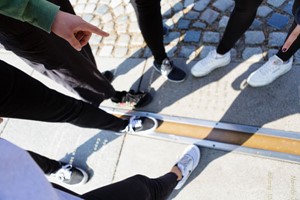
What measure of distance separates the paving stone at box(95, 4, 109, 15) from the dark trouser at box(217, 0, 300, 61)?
1430mm

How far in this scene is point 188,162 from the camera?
202cm

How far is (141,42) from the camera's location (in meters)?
2.79

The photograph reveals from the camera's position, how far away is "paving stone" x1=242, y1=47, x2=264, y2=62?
238 cm

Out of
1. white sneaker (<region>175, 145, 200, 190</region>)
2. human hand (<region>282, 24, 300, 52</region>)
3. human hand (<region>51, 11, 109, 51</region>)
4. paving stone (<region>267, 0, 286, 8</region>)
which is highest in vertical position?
human hand (<region>51, 11, 109, 51</region>)

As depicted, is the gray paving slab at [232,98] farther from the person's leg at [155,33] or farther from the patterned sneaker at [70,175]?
the patterned sneaker at [70,175]

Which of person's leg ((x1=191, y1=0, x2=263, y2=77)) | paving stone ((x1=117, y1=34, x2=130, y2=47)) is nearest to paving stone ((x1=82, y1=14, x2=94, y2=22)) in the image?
paving stone ((x1=117, y1=34, x2=130, y2=47))

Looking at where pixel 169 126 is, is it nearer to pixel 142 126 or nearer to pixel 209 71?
pixel 142 126

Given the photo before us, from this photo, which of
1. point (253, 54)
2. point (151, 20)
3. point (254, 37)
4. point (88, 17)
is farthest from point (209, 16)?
point (88, 17)

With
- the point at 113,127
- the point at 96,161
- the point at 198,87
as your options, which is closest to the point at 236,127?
the point at 198,87

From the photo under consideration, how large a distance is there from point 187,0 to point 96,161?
176 cm

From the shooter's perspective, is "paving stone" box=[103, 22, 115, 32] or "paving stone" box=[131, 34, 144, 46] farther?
"paving stone" box=[103, 22, 115, 32]

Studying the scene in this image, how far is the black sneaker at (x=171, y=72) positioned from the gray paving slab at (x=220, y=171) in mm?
553

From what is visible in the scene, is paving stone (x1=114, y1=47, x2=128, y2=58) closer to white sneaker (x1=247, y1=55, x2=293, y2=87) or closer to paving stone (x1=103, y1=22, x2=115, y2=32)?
paving stone (x1=103, y1=22, x2=115, y2=32)

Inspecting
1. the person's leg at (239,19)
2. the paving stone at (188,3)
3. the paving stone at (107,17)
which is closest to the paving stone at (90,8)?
the paving stone at (107,17)
